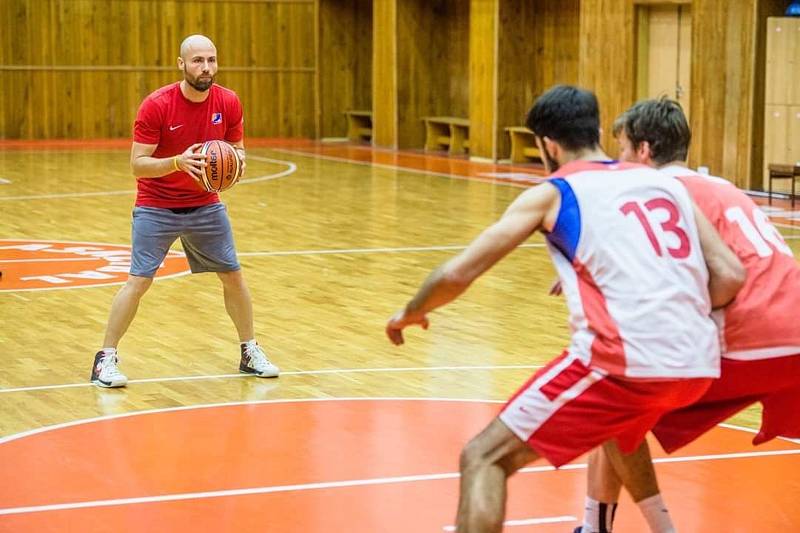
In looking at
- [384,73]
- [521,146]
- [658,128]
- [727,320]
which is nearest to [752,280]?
[727,320]

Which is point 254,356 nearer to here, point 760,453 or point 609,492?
point 760,453

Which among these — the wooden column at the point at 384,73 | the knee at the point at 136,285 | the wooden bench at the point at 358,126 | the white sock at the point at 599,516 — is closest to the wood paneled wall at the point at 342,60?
the wooden bench at the point at 358,126

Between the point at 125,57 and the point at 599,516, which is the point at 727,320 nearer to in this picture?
the point at 599,516

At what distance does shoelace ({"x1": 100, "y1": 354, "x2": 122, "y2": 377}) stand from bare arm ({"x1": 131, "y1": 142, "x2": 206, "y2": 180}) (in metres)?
1.00

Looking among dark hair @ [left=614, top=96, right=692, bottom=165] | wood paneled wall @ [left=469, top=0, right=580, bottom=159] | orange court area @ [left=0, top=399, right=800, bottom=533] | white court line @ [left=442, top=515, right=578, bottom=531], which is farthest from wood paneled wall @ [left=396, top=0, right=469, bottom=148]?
dark hair @ [left=614, top=96, right=692, bottom=165]

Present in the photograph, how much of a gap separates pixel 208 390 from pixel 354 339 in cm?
160

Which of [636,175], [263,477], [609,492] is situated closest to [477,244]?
[636,175]

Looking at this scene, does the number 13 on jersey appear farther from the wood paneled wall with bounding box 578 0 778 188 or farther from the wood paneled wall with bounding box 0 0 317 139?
the wood paneled wall with bounding box 0 0 317 139

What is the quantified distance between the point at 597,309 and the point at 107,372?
159 inches

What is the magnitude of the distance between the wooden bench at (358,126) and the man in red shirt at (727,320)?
24.1m

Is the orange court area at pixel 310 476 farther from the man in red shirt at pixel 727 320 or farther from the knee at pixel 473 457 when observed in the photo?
the knee at pixel 473 457

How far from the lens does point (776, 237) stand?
455 centimetres

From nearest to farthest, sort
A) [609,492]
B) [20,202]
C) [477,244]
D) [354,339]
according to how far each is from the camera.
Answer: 1. [477,244]
2. [609,492]
3. [354,339]
4. [20,202]

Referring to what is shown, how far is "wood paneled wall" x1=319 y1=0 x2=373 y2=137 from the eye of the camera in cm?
2866
